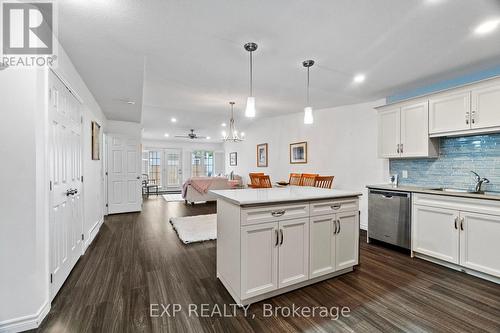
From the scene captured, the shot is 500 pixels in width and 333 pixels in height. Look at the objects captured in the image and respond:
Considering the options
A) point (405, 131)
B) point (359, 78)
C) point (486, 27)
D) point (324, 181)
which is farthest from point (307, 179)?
point (486, 27)

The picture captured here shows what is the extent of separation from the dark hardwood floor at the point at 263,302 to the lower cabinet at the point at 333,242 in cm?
17

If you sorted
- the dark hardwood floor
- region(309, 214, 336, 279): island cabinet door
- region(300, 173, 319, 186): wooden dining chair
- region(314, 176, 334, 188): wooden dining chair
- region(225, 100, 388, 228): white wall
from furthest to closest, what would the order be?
region(300, 173, 319, 186): wooden dining chair
region(314, 176, 334, 188): wooden dining chair
region(225, 100, 388, 228): white wall
region(309, 214, 336, 279): island cabinet door
the dark hardwood floor

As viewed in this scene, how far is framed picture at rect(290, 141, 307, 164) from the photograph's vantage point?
18.4 feet

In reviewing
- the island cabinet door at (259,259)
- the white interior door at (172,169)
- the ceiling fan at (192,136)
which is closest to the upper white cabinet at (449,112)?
the island cabinet door at (259,259)

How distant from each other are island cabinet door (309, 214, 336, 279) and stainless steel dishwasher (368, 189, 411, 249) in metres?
1.45

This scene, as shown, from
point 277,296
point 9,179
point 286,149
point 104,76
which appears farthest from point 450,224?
point 104,76

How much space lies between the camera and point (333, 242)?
2441mm

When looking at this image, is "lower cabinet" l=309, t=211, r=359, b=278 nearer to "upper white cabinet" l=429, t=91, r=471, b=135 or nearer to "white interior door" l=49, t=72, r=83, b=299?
"upper white cabinet" l=429, t=91, r=471, b=135

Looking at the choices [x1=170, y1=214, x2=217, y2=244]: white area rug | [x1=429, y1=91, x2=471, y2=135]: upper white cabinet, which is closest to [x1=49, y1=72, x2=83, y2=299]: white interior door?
[x1=170, y1=214, x2=217, y2=244]: white area rug

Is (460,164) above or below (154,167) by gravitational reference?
above

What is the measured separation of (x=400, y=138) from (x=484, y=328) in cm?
247

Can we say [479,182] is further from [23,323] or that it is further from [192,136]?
[192,136]

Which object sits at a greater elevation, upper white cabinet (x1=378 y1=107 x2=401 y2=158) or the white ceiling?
the white ceiling

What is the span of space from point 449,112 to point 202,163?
10.2 metres
